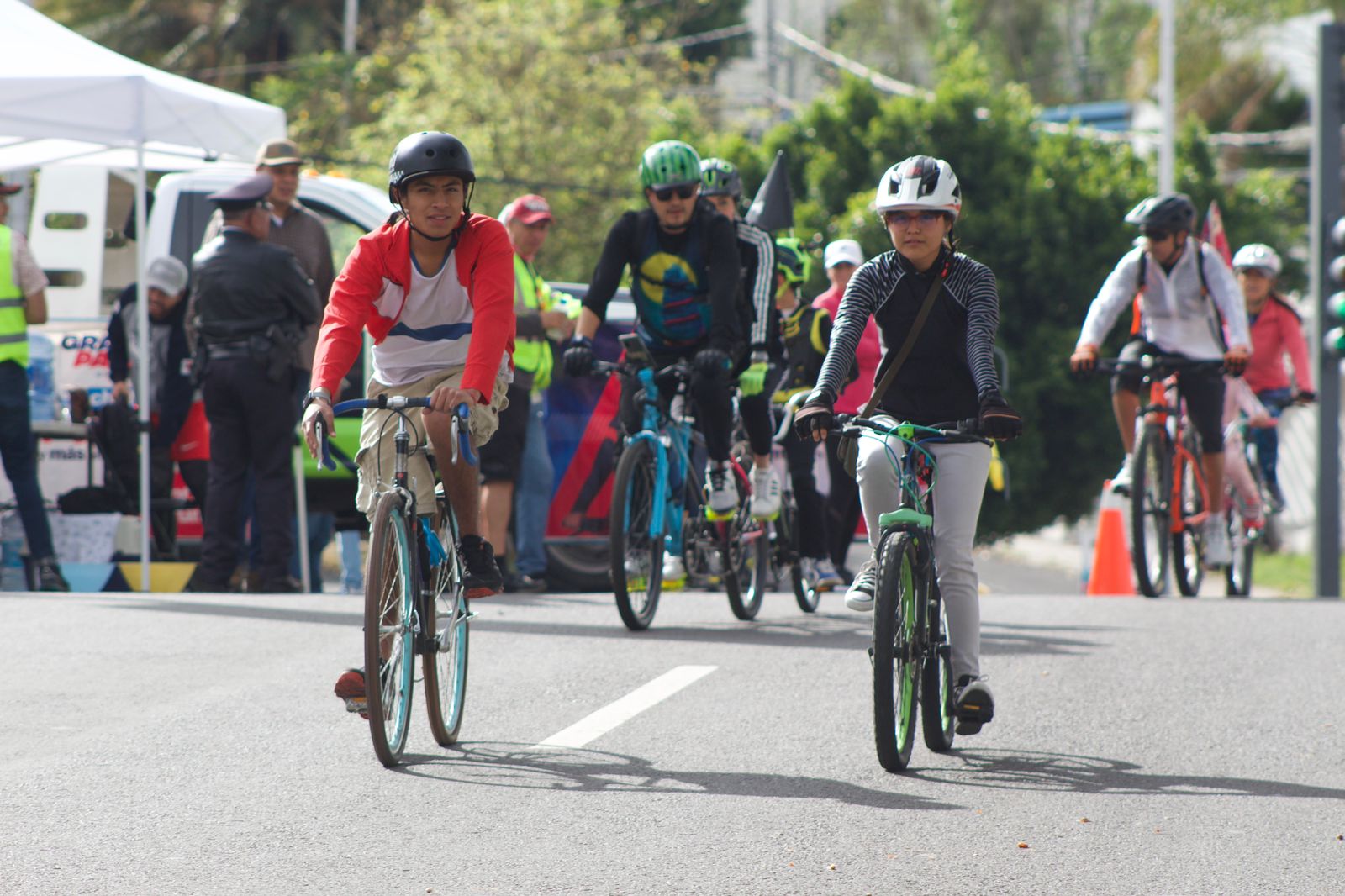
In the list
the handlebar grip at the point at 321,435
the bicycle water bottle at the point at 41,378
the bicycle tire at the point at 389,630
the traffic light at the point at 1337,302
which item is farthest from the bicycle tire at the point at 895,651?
the traffic light at the point at 1337,302

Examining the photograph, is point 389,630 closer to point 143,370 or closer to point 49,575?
point 143,370

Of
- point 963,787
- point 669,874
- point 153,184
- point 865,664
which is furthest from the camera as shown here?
point 153,184

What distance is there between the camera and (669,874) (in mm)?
4848

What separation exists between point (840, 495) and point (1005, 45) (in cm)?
4689

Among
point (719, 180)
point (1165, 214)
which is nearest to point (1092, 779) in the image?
point (719, 180)

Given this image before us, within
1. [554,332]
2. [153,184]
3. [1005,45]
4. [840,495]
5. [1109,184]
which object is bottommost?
[840,495]

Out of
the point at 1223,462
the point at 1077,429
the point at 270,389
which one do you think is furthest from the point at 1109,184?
the point at 270,389

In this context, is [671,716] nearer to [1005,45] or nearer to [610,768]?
[610,768]

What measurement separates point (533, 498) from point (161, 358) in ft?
7.53

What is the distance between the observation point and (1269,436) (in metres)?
12.9

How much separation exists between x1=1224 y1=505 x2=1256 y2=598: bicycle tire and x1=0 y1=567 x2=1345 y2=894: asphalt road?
9.83 ft

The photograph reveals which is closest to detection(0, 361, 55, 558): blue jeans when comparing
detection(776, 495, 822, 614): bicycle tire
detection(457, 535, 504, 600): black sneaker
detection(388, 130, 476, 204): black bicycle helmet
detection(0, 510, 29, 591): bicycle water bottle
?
detection(0, 510, 29, 591): bicycle water bottle

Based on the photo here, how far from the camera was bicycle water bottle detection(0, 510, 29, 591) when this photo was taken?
1150 centimetres

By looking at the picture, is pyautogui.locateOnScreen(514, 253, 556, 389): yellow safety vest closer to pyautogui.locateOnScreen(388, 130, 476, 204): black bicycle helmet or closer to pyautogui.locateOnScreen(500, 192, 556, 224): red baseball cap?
pyautogui.locateOnScreen(500, 192, 556, 224): red baseball cap
